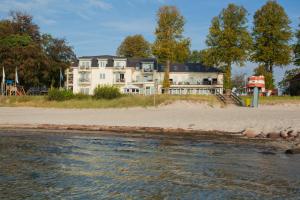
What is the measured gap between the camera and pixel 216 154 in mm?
17172

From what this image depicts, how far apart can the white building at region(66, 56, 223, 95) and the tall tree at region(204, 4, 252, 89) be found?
18.3 metres

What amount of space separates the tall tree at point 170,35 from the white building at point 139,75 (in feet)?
53.0

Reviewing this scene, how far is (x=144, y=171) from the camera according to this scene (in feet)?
43.9

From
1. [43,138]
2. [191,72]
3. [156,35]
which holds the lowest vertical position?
[43,138]

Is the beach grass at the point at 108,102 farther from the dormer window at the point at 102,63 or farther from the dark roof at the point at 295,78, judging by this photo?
the dormer window at the point at 102,63

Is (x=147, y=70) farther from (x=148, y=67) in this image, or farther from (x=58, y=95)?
(x=58, y=95)

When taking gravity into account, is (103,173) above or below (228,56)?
below

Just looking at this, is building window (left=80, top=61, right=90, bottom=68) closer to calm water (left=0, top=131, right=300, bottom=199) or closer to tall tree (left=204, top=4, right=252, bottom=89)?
tall tree (left=204, top=4, right=252, bottom=89)

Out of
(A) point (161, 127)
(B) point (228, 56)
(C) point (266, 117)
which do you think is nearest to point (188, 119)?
(A) point (161, 127)

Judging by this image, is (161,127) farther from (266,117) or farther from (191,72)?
(191,72)

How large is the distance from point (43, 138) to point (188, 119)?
1191cm

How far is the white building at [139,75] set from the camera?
268 ft

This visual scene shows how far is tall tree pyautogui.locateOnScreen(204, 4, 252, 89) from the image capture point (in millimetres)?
60875

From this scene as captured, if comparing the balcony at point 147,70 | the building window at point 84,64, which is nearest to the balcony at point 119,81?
the balcony at point 147,70
